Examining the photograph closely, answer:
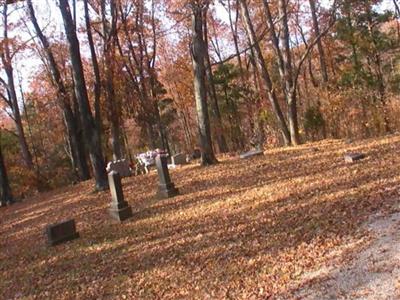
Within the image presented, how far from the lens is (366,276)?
14.8ft

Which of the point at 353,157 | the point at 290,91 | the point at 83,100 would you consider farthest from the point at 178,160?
the point at 353,157

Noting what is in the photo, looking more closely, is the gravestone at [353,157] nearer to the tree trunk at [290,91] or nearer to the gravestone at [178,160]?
the tree trunk at [290,91]

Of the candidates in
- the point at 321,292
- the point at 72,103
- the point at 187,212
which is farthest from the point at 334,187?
the point at 72,103

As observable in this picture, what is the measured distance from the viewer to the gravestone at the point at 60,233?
871cm

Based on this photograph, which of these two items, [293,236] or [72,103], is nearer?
[293,236]

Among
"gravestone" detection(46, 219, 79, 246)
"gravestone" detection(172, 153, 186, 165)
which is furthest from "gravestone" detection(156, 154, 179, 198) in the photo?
"gravestone" detection(172, 153, 186, 165)

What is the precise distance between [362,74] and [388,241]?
20.0 meters

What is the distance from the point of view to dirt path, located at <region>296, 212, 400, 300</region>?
420 cm

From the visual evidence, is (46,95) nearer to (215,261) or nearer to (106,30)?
(106,30)

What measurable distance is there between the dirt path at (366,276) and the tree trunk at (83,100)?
9.14 meters

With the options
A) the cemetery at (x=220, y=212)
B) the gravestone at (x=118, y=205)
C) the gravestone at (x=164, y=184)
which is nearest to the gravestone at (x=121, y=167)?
the cemetery at (x=220, y=212)

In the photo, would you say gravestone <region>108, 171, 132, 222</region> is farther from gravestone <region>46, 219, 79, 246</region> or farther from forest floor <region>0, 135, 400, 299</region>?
gravestone <region>46, 219, 79, 246</region>

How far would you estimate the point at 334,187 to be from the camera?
25.9 ft

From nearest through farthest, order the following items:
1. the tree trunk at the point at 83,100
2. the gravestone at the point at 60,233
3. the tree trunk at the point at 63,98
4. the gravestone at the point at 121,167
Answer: the gravestone at the point at 60,233 → the tree trunk at the point at 83,100 → the gravestone at the point at 121,167 → the tree trunk at the point at 63,98
